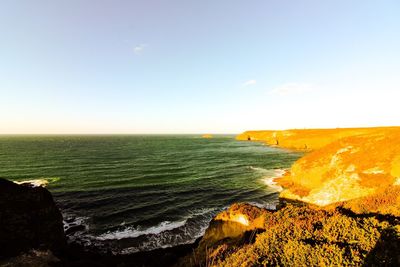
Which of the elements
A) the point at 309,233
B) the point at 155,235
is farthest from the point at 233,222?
the point at 155,235

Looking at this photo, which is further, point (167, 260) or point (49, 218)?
point (49, 218)

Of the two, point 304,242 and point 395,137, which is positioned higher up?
point 395,137

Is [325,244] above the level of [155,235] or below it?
above

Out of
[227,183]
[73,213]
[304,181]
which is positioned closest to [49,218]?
[73,213]

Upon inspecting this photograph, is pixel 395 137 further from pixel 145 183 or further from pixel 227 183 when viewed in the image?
pixel 145 183

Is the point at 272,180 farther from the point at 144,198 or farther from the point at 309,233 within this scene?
the point at 309,233
